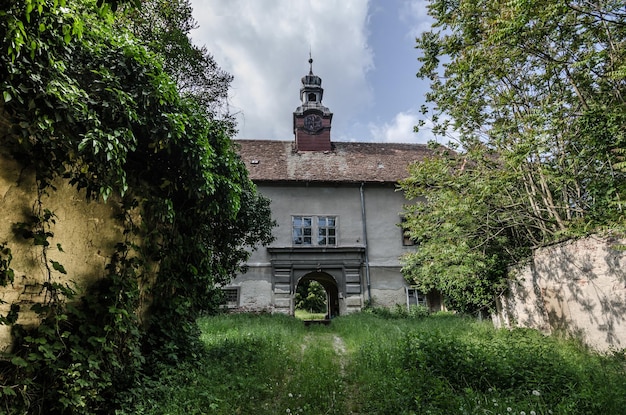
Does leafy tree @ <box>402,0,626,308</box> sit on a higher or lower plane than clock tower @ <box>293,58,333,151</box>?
lower

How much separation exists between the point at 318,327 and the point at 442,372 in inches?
387

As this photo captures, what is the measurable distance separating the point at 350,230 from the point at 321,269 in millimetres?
2488

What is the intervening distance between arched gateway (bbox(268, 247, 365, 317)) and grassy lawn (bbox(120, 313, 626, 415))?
10049 millimetres

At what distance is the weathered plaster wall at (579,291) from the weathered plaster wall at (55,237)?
854 cm

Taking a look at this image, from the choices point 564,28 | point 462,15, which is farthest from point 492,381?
point 462,15

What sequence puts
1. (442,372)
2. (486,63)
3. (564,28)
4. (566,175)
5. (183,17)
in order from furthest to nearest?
(183,17)
(566,175)
(486,63)
(564,28)
(442,372)

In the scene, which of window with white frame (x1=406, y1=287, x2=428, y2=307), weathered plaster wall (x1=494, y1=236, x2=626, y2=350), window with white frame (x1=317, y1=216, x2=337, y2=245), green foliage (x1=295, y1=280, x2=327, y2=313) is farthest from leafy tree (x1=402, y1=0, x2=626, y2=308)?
green foliage (x1=295, y1=280, x2=327, y2=313)

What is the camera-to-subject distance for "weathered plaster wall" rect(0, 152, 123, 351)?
3557mm

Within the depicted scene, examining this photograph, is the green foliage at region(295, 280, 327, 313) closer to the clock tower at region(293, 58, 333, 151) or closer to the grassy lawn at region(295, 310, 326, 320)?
the grassy lawn at region(295, 310, 326, 320)

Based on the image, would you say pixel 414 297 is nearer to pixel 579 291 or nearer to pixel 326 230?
pixel 326 230

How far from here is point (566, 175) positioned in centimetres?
787

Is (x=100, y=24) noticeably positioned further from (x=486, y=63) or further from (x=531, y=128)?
(x=531, y=128)

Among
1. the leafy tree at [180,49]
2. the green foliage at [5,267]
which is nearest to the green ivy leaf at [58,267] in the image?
the green foliage at [5,267]

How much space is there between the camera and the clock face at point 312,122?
845 inches
